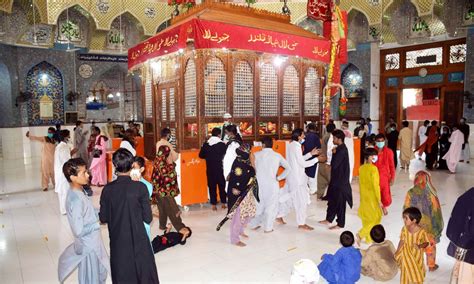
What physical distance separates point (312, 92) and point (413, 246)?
6.11 m

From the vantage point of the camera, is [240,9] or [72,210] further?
[240,9]

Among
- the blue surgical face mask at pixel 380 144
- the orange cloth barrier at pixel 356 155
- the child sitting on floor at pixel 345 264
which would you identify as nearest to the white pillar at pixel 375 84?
the orange cloth barrier at pixel 356 155

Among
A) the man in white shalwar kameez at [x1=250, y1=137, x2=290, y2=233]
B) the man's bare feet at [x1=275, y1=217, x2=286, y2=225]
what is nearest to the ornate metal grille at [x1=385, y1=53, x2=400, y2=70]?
the man's bare feet at [x1=275, y1=217, x2=286, y2=225]

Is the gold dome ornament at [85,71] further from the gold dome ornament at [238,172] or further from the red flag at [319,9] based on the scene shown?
the gold dome ornament at [238,172]

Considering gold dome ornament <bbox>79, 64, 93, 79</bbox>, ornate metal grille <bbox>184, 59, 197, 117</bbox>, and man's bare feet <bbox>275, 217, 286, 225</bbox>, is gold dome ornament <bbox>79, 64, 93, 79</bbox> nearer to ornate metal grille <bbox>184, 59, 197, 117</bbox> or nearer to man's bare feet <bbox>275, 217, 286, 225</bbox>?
ornate metal grille <bbox>184, 59, 197, 117</bbox>

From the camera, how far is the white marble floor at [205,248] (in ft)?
12.3

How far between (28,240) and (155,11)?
12.2 meters

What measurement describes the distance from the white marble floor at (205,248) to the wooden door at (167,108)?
6.57ft

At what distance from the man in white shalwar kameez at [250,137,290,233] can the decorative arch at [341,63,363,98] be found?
487 inches

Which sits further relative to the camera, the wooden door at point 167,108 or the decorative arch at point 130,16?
the decorative arch at point 130,16

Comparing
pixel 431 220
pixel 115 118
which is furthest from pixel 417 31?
pixel 115 118

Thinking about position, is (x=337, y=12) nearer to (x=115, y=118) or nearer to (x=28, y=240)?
(x=28, y=240)

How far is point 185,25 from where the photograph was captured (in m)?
6.39

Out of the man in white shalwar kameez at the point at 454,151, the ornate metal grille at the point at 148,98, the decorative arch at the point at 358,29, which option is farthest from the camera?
the decorative arch at the point at 358,29
